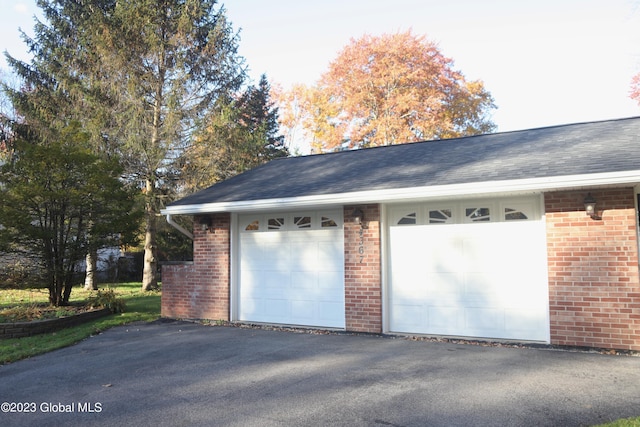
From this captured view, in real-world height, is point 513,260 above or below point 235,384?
above

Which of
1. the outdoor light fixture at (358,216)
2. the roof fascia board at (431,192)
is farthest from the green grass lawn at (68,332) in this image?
the outdoor light fixture at (358,216)

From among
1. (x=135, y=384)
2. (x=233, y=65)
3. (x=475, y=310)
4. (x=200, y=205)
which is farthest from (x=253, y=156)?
(x=135, y=384)

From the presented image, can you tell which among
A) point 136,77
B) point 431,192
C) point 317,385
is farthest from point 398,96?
point 317,385

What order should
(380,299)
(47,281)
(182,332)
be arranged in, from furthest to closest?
(47,281), (182,332), (380,299)

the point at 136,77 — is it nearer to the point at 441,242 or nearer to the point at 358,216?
the point at 358,216

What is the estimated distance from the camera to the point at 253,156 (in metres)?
16.9

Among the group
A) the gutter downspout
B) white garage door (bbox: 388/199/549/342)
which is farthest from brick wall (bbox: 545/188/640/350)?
the gutter downspout

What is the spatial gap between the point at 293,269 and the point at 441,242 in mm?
2803

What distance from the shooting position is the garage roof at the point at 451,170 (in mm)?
6152

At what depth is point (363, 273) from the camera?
778cm

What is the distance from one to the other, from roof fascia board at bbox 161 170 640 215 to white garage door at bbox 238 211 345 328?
61 cm

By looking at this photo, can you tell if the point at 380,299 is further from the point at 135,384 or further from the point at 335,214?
the point at 135,384

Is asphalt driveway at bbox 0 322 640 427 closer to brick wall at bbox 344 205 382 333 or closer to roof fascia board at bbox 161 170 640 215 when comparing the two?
brick wall at bbox 344 205 382 333

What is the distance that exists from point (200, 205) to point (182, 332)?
2364 mm
